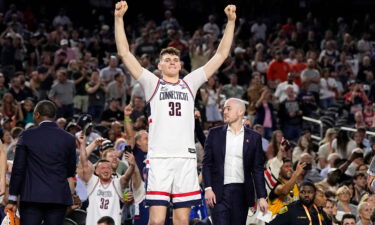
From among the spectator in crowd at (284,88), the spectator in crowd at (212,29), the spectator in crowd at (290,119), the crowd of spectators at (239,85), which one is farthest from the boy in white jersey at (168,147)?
the spectator in crowd at (212,29)

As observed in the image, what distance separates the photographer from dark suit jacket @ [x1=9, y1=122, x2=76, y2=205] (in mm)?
10023

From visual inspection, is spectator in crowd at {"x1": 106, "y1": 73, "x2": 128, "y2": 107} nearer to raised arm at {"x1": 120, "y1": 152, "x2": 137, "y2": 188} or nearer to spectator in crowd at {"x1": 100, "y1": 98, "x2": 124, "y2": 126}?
spectator in crowd at {"x1": 100, "y1": 98, "x2": 124, "y2": 126}

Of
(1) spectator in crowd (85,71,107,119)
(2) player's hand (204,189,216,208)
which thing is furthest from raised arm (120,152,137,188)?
(1) spectator in crowd (85,71,107,119)

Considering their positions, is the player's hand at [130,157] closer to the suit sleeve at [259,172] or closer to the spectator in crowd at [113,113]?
the suit sleeve at [259,172]

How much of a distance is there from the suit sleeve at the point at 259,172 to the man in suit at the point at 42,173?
213 cm

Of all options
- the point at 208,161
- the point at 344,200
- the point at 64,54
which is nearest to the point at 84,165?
the point at 208,161

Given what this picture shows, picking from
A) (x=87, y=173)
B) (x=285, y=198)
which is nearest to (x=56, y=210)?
(x=87, y=173)

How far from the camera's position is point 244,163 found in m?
11.1

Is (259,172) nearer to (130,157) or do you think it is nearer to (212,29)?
(130,157)

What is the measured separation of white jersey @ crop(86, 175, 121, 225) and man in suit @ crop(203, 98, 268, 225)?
2168 mm

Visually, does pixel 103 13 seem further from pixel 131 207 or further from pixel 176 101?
pixel 176 101

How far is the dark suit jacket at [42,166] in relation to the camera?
1002cm

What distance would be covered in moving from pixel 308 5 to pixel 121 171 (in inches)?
836

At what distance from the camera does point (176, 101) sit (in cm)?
973
